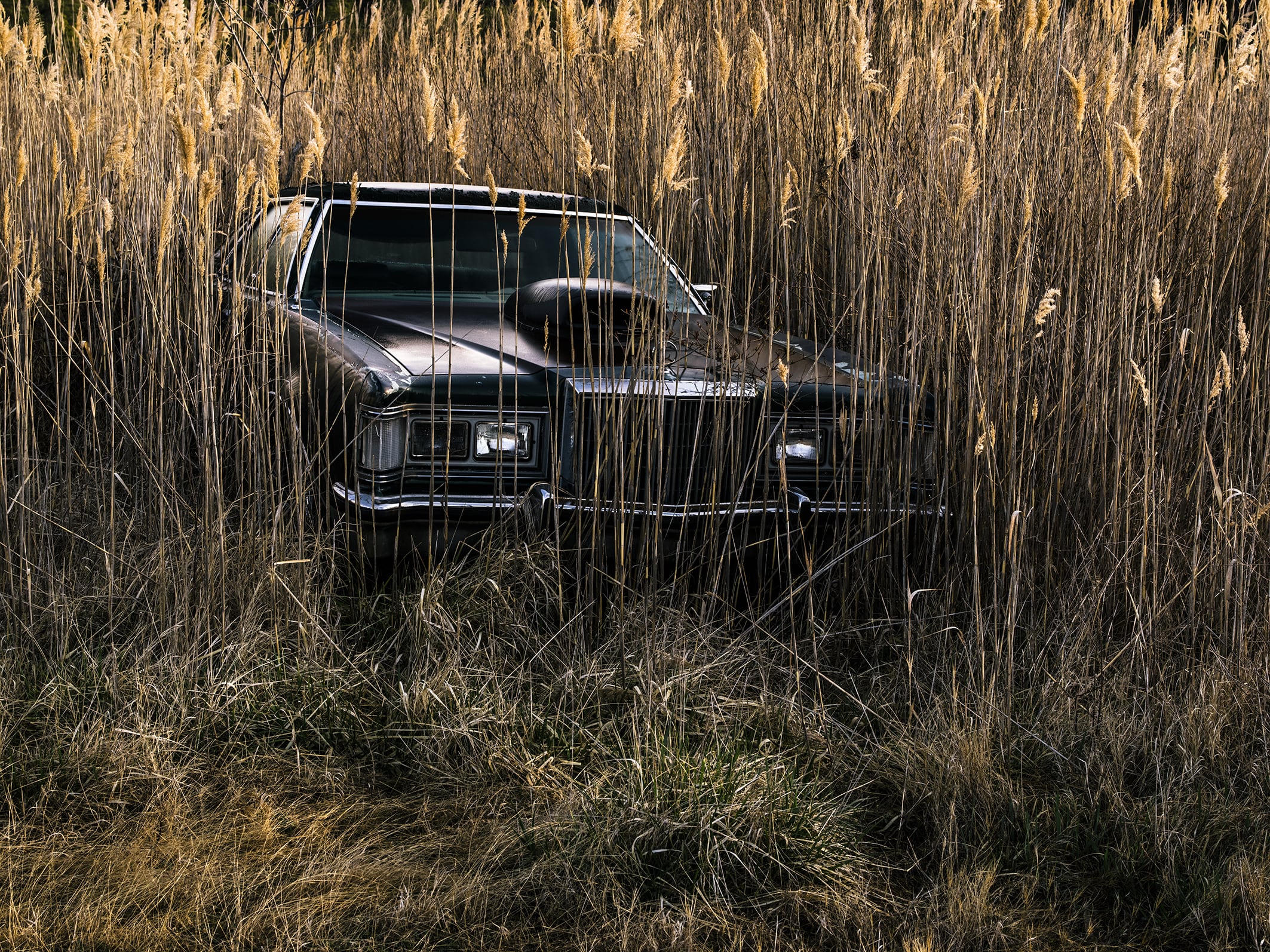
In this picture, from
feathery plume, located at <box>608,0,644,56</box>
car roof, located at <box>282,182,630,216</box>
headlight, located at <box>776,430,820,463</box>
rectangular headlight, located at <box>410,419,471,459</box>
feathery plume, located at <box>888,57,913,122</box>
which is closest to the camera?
feathery plume, located at <box>608,0,644,56</box>

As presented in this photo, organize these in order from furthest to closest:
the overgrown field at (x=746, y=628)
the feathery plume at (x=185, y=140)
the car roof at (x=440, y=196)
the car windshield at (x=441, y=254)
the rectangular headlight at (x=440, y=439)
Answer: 1. the car roof at (x=440, y=196)
2. the car windshield at (x=441, y=254)
3. the rectangular headlight at (x=440, y=439)
4. the feathery plume at (x=185, y=140)
5. the overgrown field at (x=746, y=628)

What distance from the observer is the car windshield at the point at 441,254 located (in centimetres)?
381

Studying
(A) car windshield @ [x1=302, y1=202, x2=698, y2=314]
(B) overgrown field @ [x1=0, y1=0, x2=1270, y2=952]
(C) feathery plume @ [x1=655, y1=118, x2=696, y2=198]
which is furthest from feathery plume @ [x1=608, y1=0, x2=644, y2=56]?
(A) car windshield @ [x1=302, y1=202, x2=698, y2=314]

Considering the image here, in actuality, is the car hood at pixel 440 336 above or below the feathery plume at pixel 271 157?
below

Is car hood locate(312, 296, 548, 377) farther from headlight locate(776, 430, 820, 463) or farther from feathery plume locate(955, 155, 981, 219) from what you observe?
feathery plume locate(955, 155, 981, 219)

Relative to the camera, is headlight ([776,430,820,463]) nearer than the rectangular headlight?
No

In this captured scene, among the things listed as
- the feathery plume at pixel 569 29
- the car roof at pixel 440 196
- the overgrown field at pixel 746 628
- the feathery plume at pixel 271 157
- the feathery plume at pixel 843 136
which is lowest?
the overgrown field at pixel 746 628

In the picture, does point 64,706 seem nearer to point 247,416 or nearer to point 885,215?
point 247,416

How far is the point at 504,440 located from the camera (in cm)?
297

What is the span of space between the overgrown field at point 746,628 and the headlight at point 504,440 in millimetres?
277

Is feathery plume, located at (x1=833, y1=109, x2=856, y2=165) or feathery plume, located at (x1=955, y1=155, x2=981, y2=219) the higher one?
feathery plume, located at (x1=833, y1=109, x2=856, y2=165)

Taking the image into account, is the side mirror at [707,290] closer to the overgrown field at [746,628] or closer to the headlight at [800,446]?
the overgrown field at [746,628]

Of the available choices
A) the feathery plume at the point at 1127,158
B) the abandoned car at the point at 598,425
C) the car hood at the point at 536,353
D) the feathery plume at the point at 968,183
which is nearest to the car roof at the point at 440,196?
the car hood at the point at 536,353

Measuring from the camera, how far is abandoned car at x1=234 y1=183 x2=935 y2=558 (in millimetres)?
2697
